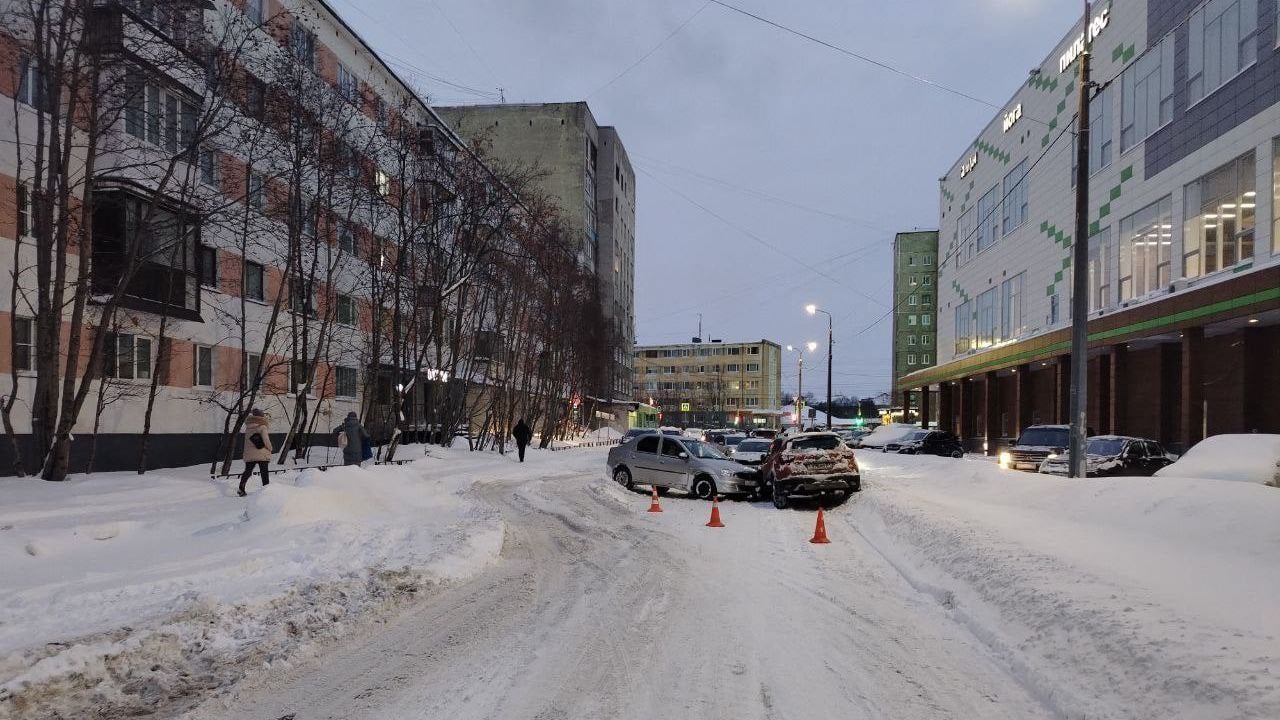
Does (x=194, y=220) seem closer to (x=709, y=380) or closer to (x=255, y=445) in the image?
(x=255, y=445)

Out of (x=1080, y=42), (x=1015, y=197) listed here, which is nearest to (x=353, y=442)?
(x=1080, y=42)

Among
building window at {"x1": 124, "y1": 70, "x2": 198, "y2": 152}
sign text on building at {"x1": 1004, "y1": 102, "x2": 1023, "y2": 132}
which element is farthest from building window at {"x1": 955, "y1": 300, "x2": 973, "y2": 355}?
building window at {"x1": 124, "y1": 70, "x2": 198, "y2": 152}

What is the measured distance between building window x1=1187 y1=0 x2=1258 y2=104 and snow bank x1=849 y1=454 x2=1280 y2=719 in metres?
16.8

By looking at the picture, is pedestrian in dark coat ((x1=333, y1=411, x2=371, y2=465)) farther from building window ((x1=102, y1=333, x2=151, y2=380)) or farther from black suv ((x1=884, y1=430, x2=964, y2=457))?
black suv ((x1=884, y1=430, x2=964, y2=457))

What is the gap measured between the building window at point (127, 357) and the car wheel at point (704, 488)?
568 inches

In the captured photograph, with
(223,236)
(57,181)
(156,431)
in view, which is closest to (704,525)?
(57,181)

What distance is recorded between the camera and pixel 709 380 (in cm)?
13912

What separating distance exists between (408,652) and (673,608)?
2605 millimetres

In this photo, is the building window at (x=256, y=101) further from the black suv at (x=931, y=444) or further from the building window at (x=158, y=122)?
the black suv at (x=931, y=444)

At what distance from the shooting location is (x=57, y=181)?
14.6 metres

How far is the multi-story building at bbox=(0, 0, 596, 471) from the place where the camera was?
1436 cm

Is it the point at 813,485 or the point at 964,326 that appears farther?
the point at 964,326

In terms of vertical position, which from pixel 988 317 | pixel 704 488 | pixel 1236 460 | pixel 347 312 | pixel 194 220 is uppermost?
pixel 988 317

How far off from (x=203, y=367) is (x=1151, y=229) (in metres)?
32.4
